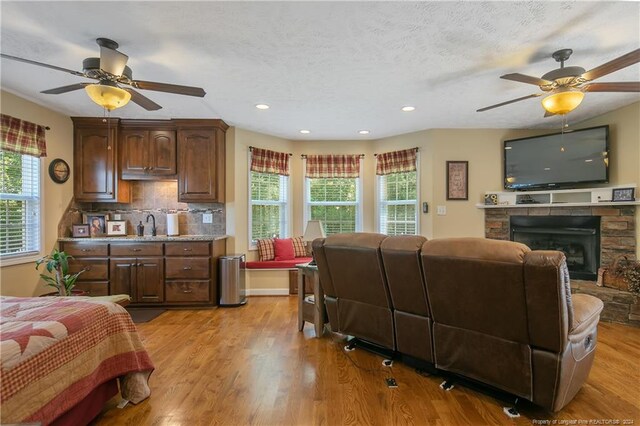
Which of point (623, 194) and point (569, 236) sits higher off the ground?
point (623, 194)

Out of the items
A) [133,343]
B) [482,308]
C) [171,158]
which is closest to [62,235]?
[171,158]

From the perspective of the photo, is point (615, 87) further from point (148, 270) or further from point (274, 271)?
point (148, 270)

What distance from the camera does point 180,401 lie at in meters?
2.00

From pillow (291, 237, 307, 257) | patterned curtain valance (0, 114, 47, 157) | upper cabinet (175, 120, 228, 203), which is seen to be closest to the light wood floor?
upper cabinet (175, 120, 228, 203)

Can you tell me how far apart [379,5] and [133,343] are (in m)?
2.56

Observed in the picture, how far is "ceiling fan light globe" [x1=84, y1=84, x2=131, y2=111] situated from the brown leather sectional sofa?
196cm

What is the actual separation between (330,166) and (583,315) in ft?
13.0

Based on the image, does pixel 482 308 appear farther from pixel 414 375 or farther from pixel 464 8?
pixel 464 8

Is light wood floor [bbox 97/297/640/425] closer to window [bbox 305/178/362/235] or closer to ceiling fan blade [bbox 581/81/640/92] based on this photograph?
ceiling fan blade [bbox 581/81/640/92]

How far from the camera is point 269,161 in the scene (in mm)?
4969

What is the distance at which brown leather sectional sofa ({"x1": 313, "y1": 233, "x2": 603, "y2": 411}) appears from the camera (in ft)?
5.37

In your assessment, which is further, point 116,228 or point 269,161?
point 269,161

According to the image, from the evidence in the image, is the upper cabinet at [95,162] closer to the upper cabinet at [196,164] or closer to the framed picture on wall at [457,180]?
the upper cabinet at [196,164]

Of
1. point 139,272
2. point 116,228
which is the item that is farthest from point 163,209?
point 139,272
